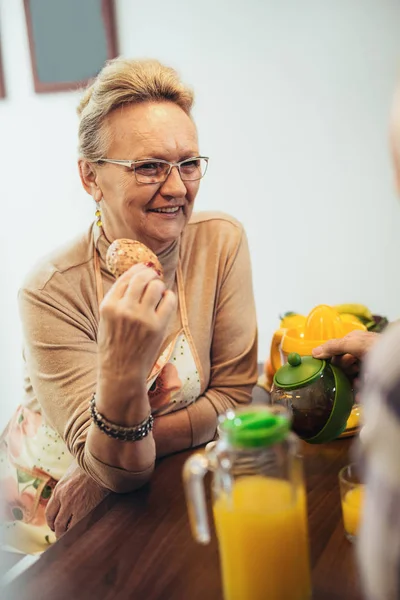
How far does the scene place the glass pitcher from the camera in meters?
0.67

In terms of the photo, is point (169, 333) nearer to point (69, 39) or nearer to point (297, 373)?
point (297, 373)

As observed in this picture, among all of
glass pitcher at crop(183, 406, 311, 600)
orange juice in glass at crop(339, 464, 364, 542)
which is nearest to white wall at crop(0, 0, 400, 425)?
orange juice in glass at crop(339, 464, 364, 542)

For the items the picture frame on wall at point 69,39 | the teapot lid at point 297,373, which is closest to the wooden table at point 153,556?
the teapot lid at point 297,373

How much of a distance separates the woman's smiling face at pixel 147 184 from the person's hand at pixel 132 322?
0.32 m

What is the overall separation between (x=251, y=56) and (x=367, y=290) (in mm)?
1043

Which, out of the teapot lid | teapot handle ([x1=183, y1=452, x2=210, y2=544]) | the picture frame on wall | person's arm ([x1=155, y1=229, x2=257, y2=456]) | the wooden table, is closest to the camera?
teapot handle ([x1=183, y1=452, x2=210, y2=544])

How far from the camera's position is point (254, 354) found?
4.94 ft

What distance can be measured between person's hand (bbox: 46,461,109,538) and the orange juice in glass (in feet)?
1.67

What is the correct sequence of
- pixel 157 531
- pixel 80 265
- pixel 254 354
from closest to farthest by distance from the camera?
pixel 157 531 < pixel 80 265 < pixel 254 354

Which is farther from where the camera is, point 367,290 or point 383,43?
point 367,290

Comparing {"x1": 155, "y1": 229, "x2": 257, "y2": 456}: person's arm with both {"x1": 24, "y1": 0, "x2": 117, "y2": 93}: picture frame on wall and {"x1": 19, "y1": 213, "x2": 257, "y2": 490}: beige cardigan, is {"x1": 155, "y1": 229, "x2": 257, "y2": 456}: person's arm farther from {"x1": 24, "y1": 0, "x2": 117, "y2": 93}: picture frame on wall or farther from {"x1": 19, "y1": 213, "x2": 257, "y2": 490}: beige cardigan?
{"x1": 24, "y1": 0, "x2": 117, "y2": 93}: picture frame on wall

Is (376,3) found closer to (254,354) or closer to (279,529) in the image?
(254,354)

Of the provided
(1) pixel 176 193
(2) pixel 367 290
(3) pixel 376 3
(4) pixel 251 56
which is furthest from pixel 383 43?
(1) pixel 176 193

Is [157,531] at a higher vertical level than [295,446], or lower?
lower
